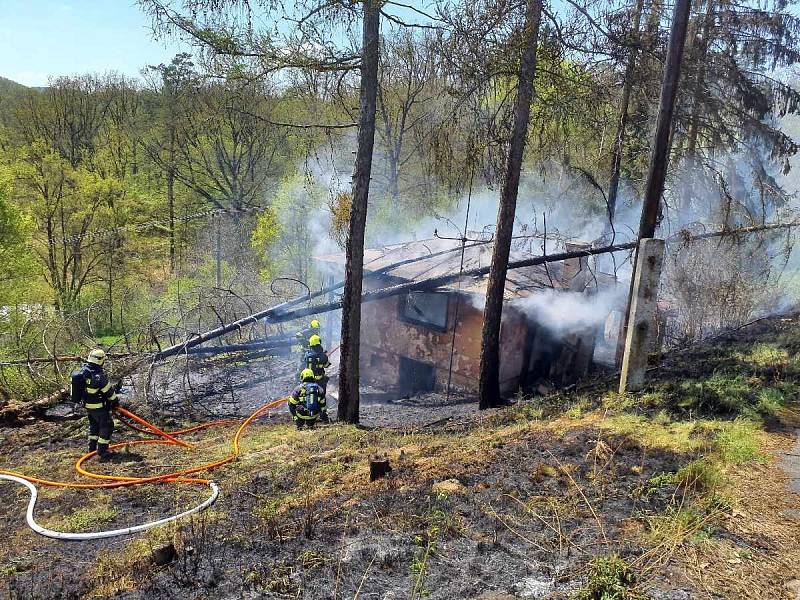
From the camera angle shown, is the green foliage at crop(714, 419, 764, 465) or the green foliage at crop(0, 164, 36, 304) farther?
the green foliage at crop(0, 164, 36, 304)

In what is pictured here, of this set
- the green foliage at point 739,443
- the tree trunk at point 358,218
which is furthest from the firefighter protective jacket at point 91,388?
the green foliage at point 739,443

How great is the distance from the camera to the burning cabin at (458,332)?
14.3m

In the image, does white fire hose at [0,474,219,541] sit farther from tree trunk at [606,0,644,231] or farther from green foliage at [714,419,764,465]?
tree trunk at [606,0,644,231]

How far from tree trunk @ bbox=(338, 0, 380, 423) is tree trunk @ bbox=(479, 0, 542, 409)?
2.41 metres

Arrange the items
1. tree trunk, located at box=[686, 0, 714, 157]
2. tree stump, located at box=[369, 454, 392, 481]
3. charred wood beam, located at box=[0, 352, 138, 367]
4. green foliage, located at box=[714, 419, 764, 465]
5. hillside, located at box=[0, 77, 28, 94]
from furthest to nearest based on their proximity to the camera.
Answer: hillside, located at box=[0, 77, 28, 94] < charred wood beam, located at box=[0, 352, 138, 367] < tree trunk, located at box=[686, 0, 714, 157] < tree stump, located at box=[369, 454, 392, 481] < green foliage, located at box=[714, 419, 764, 465]

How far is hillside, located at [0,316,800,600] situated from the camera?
10.8 feet

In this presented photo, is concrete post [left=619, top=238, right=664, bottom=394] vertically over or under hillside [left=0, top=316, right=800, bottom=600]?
over

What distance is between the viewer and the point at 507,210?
9578 millimetres

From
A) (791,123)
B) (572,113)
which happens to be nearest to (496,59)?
(572,113)

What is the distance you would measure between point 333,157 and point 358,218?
1379 millimetres

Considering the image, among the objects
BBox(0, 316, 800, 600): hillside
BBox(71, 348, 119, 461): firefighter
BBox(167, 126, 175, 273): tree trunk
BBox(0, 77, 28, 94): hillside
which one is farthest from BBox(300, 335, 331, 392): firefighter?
BBox(0, 77, 28, 94): hillside

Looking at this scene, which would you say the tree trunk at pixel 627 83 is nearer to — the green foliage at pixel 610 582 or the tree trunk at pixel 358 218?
the tree trunk at pixel 358 218

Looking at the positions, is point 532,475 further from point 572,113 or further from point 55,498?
point 572,113

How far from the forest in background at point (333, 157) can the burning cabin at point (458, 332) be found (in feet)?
5.84
